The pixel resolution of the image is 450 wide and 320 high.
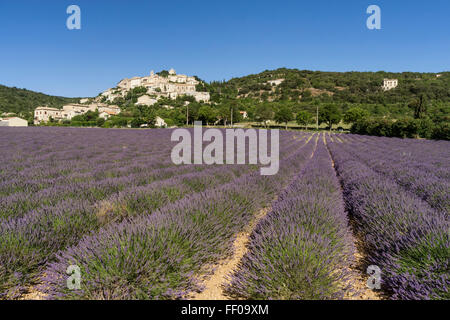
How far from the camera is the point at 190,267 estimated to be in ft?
5.96

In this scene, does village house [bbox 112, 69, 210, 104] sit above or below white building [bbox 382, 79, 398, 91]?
above

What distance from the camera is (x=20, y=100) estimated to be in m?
75.7

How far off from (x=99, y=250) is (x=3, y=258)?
759 millimetres

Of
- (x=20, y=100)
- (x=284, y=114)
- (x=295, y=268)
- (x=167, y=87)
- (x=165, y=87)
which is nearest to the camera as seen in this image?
(x=295, y=268)

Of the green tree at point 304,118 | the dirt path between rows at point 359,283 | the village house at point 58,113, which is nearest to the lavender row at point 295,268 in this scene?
the dirt path between rows at point 359,283

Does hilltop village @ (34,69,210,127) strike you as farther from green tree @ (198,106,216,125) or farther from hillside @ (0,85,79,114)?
green tree @ (198,106,216,125)

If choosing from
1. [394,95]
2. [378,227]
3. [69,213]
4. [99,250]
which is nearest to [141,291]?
[99,250]

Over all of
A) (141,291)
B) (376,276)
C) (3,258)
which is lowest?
(376,276)

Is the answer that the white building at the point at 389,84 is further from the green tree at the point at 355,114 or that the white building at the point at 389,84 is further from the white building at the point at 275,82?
the white building at the point at 275,82

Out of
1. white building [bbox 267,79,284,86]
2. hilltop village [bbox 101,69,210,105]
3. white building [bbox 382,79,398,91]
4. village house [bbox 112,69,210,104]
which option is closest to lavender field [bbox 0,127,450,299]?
white building [bbox 382,79,398,91]

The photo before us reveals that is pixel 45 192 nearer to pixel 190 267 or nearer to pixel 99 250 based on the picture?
pixel 99 250

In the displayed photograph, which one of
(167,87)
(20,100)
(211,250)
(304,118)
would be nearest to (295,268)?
(211,250)

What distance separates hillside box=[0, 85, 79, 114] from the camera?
214 ft

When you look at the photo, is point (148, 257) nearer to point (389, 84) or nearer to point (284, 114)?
point (284, 114)
